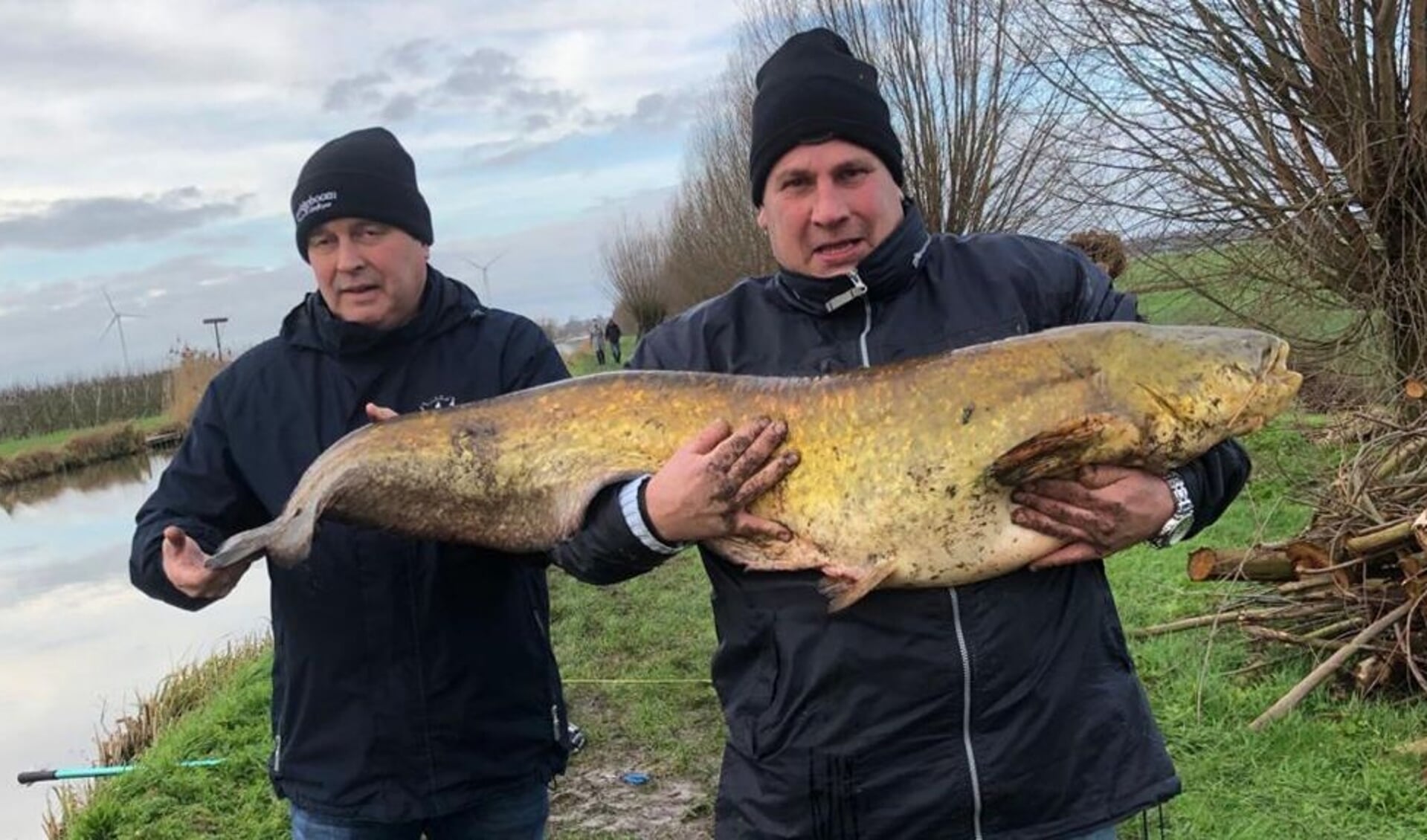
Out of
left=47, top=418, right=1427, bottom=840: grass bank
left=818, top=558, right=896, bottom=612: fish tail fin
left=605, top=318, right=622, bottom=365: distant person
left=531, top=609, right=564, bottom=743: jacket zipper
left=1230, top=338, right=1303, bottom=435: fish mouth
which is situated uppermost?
left=605, top=318, right=622, bottom=365: distant person

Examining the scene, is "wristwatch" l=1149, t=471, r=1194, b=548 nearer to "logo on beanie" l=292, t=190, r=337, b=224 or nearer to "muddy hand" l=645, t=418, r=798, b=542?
"muddy hand" l=645, t=418, r=798, b=542

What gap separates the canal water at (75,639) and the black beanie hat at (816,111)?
25.9ft

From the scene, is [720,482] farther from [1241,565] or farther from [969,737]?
[1241,565]

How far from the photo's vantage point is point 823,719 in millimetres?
2324

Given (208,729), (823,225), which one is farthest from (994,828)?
(208,729)

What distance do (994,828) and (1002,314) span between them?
1.10 m

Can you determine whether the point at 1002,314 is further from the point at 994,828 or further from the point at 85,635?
the point at 85,635

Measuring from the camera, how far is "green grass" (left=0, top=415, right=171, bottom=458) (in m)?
36.5

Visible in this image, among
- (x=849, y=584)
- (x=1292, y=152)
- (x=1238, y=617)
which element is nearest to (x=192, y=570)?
(x=849, y=584)

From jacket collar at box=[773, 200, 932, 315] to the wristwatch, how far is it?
73 centimetres

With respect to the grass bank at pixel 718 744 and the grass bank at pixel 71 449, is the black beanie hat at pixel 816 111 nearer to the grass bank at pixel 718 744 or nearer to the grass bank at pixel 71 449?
the grass bank at pixel 718 744

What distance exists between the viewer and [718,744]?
20.1 feet

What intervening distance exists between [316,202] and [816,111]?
1361mm

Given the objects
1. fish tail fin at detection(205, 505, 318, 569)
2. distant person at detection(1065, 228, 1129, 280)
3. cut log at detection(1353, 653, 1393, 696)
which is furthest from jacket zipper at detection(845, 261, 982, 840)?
distant person at detection(1065, 228, 1129, 280)
